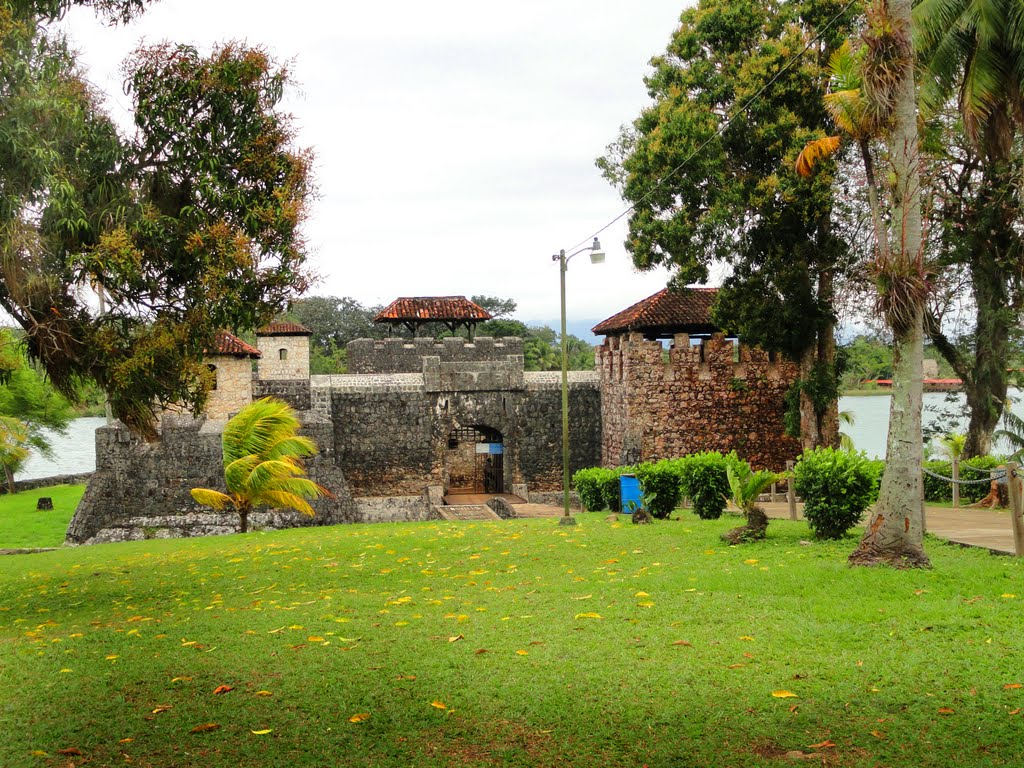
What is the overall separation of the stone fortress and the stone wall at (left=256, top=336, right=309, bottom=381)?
4370mm

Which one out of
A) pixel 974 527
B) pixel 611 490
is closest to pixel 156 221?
pixel 974 527

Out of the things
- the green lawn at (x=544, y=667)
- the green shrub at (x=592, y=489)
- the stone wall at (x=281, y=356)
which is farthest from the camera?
the stone wall at (x=281, y=356)

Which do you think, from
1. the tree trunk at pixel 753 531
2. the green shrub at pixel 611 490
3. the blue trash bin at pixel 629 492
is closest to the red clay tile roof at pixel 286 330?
the green shrub at pixel 611 490

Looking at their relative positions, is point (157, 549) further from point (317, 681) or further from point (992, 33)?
point (992, 33)

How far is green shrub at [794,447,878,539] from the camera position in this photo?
976 cm

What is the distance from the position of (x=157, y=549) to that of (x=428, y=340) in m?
16.5

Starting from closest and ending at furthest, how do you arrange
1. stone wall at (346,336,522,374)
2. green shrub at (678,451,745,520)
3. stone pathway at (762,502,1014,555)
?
stone pathway at (762,502,1014,555) → green shrub at (678,451,745,520) → stone wall at (346,336,522,374)

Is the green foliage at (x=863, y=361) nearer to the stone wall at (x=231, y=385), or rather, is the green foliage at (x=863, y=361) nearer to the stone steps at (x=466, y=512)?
the stone steps at (x=466, y=512)

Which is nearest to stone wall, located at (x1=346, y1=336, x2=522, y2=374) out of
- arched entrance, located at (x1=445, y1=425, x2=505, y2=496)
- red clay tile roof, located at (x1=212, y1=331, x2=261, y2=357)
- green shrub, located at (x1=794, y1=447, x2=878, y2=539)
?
arched entrance, located at (x1=445, y1=425, x2=505, y2=496)

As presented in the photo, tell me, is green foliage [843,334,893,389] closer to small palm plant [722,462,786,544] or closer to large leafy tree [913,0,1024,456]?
large leafy tree [913,0,1024,456]

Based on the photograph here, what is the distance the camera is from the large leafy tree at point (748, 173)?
62.6 ft

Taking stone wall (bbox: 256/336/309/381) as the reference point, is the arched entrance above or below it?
below

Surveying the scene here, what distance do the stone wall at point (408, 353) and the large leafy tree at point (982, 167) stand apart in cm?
1526

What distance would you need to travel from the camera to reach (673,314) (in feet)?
76.4
